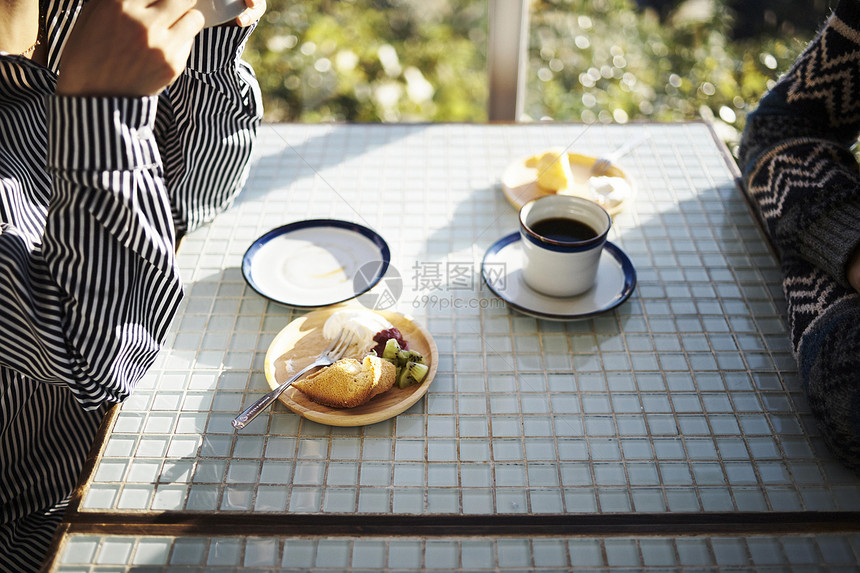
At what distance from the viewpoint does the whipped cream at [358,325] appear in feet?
2.93

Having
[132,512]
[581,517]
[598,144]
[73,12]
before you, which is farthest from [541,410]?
[73,12]

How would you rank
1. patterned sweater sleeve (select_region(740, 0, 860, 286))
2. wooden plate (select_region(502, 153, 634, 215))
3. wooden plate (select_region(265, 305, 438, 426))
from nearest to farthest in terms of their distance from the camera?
1. wooden plate (select_region(265, 305, 438, 426))
2. patterned sweater sleeve (select_region(740, 0, 860, 286))
3. wooden plate (select_region(502, 153, 634, 215))

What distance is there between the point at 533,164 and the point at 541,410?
2.02 feet

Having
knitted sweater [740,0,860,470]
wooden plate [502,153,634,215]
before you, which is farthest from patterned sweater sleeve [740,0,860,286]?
wooden plate [502,153,634,215]

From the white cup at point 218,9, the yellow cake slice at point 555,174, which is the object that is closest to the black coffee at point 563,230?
the yellow cake slice at point 555,174

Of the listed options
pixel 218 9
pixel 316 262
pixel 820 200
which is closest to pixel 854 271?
pixel 820 200

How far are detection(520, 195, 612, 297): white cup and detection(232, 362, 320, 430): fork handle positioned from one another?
1.21 ft

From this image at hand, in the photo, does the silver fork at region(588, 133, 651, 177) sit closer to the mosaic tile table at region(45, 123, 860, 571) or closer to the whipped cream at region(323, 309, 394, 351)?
the mosaic tile table at region(45, 123, 860, 571)

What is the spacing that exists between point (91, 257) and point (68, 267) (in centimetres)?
3

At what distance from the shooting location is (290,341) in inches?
36.3

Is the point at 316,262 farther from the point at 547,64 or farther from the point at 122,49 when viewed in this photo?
the point at 547,64

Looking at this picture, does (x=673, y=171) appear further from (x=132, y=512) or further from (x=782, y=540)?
(x=132, y=512)

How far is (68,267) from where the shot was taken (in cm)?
80

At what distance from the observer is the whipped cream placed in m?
0.89
